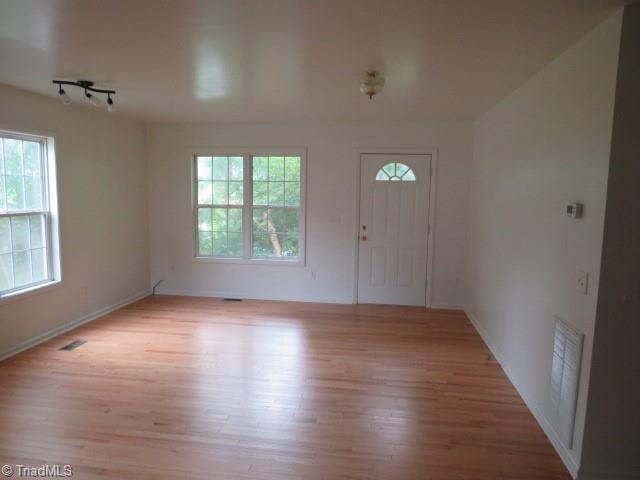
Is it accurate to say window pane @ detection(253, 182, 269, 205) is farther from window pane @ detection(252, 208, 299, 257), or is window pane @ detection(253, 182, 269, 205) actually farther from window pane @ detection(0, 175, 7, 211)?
window pane @ detection(0, 175, 7, 211)

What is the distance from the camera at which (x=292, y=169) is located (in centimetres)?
536

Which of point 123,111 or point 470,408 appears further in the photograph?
point 123,111

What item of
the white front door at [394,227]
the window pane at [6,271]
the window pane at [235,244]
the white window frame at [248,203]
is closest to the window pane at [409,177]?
the white front door at [394,227]

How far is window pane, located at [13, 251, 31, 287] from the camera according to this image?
3721 millimetres

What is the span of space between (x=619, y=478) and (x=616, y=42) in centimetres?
220

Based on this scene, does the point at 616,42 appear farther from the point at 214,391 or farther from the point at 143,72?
the point at 214,391

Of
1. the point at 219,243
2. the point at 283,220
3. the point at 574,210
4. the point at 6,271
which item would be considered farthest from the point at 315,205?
the point at 574,210

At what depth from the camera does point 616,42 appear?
1.93 meters

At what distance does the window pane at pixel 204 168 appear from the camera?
5.55 m

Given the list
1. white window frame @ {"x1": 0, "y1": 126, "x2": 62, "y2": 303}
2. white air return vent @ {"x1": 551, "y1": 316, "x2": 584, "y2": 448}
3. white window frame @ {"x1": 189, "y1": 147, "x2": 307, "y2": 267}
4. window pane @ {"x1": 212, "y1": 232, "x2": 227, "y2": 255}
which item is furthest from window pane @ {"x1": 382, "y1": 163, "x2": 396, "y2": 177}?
white window frame @ {"x1": 0, "y1": 126, "x2": 62, "y2": 303}

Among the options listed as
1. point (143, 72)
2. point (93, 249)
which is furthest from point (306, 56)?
point (93, 249)

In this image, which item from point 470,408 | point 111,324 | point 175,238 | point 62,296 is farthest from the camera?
point 175,238

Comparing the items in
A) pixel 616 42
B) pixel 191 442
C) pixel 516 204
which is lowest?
pixel 191 442

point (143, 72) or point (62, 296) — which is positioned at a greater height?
point (143, 72)
